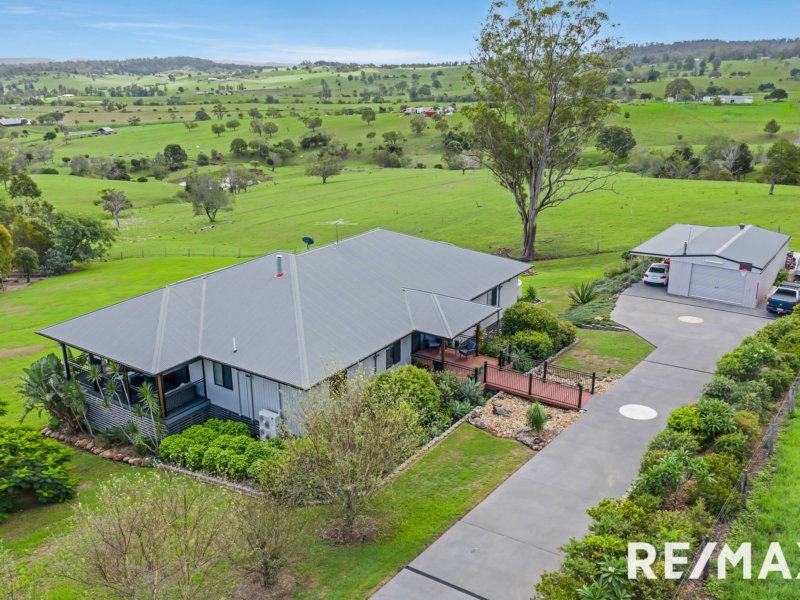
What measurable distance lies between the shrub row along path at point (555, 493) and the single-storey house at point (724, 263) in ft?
22.2

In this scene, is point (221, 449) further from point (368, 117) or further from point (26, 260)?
point (368, 117)

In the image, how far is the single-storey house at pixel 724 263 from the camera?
36.5m

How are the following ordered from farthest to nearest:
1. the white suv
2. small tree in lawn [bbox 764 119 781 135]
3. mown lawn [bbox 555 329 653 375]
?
small tree in lawn [bbox 764 119 781 135] < the white suv < mown lawn [bbox 555 329 653 375]

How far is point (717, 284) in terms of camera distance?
37.6m

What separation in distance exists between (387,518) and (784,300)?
28561 millimetres

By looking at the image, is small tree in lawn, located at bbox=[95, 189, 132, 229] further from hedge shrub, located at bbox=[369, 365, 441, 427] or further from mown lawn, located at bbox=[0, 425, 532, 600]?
hedge shrub, located at bbox=[369, 365, 441, 427]

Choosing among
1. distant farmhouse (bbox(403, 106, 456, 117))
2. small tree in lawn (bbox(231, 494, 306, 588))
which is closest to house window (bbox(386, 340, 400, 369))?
small tree in lawn (bbox(231, 494, 306, 588))

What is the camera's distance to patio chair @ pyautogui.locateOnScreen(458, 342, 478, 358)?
2962 cm

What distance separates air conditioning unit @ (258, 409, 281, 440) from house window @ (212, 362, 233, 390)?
260 centimetres

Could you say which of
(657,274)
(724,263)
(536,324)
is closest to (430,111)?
(657,274)

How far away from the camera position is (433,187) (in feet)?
294

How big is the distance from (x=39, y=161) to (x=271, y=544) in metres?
150

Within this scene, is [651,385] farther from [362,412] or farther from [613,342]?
[362,412]

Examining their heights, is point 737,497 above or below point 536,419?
above
